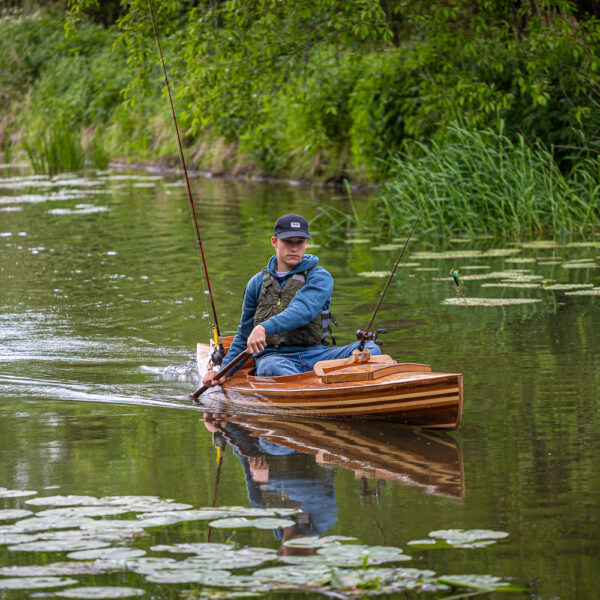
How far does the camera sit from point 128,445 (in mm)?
6152

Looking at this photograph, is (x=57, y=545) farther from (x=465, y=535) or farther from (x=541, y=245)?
(x=541, y=245)

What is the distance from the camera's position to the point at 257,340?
6512 mm

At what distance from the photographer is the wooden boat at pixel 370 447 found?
5379mm

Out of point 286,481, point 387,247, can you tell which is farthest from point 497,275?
point 286,481

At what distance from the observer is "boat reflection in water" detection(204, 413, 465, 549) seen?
5.01 m

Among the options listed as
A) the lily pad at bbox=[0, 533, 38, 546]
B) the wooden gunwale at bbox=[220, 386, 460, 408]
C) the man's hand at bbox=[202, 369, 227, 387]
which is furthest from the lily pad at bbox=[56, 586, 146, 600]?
the man's hand at bbox=[202, 369, 227, 387]

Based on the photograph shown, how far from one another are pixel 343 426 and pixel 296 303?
75cm

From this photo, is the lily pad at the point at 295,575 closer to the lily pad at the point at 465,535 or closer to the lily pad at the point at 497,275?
the lily pad at the point at 465,535

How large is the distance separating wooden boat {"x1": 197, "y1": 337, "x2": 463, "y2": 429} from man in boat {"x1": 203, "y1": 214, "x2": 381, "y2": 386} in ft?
0.57

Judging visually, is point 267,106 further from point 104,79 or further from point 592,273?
point 104,79

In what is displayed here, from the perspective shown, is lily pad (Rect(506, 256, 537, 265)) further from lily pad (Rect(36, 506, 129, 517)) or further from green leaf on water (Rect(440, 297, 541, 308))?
lily pad (Rect(36, 506, 129, 517))

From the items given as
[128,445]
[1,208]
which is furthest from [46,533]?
[1,208]

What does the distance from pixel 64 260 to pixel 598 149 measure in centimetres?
670

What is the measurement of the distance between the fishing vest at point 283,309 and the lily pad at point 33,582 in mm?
3127
